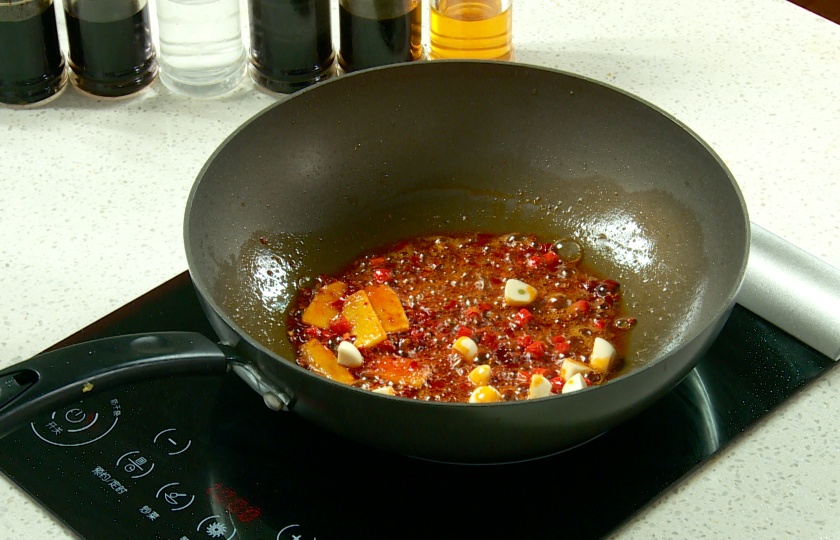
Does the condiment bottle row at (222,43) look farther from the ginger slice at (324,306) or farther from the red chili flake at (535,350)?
the red chili flake at (535,350)

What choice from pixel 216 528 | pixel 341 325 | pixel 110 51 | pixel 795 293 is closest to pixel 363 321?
pixel 341 325

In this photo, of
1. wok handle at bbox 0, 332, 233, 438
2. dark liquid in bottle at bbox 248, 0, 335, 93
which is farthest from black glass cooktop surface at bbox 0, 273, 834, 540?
dark liquid in bottle at bbox 248, 0, 335, 93

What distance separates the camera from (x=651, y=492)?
0.78m

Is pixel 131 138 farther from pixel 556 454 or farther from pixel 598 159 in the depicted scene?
pixel 556 454

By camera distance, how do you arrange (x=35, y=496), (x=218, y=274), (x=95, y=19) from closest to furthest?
1. (x=35, y=496)
2. (x=218, y=274)
3. (x=95, y=19)

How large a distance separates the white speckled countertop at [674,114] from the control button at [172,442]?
0.10m

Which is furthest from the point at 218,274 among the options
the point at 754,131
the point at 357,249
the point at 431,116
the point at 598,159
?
the point at 754,131

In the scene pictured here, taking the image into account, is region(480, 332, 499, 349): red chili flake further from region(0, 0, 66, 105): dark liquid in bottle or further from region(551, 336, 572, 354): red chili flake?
region(0, 0, 66, 105): dark liquid in bottle

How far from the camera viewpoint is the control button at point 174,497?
770mm

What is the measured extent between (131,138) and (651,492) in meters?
0.74

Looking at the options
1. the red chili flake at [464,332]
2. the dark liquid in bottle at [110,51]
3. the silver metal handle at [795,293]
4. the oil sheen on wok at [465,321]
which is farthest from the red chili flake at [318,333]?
the dark liquid in bottle at [110,51]

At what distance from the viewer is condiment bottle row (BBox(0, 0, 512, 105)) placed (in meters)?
1.19

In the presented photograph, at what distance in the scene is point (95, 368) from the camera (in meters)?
0.69

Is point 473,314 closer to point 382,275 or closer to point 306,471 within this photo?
point 382,275
